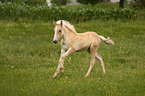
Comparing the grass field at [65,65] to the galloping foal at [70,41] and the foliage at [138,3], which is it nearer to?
the galloping foal at [70,41]

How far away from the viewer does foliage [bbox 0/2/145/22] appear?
64.7 ft

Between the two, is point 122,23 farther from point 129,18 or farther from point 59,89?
point 59,89

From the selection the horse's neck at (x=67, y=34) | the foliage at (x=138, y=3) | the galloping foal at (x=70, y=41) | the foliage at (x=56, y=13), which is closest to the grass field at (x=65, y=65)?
the galloping foal at (x=70, y=41)

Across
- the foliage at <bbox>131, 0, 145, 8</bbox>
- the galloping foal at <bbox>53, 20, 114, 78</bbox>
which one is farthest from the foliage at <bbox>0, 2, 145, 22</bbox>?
the galloping foal at <bbox>53, 20, 114, 78</bbox>

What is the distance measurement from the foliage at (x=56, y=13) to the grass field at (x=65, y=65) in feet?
3.23

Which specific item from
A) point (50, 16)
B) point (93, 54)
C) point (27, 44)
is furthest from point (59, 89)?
point (50, 16)

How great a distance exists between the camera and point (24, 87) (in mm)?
7273

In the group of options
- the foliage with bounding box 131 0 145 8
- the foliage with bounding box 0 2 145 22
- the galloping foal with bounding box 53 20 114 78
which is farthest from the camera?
the foliage with bounding box 131 0 145 8

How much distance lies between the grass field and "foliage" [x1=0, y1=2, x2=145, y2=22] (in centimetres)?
98

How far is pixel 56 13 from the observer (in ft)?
66.4

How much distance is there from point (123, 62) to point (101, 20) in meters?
9.47

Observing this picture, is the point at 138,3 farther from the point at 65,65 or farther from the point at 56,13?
the point at 65,65

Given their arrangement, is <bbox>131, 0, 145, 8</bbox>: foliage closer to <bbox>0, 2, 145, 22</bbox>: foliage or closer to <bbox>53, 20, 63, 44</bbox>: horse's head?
<bbox>0, 2, 145, 22</bbox>: foliage

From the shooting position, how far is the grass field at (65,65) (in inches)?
283
